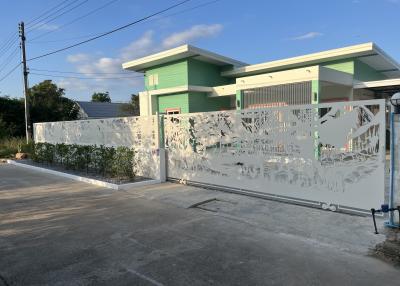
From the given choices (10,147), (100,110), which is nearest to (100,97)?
(100,110)

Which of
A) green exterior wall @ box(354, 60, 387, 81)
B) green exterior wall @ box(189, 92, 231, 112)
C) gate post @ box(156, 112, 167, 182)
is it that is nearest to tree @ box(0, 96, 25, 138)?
green exterior wall @ box(189, 92, 231, 112)

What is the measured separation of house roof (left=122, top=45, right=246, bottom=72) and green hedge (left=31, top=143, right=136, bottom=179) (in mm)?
8279

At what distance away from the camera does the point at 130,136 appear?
35.6 feet

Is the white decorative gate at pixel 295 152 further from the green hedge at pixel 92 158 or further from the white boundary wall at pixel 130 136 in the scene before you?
the green hedge at pixel 92 158

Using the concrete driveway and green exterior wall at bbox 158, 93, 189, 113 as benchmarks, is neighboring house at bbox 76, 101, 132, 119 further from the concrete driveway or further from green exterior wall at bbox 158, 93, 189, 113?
the concrete driveway

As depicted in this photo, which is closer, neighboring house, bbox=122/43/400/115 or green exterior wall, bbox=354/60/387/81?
neighboring house, bbox=122/43/400/115

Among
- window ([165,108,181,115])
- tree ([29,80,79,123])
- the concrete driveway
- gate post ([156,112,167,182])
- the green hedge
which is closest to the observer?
the concrete driveway

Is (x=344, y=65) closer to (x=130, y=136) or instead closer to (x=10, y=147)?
(x=130, y=136)

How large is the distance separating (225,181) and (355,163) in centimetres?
319

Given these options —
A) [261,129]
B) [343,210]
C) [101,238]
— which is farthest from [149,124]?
[343,210]

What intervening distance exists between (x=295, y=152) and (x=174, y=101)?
14.2 metres

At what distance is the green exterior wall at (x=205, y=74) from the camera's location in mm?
19453

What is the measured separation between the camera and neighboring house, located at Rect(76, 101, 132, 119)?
41.1m

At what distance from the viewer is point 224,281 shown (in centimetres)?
366
